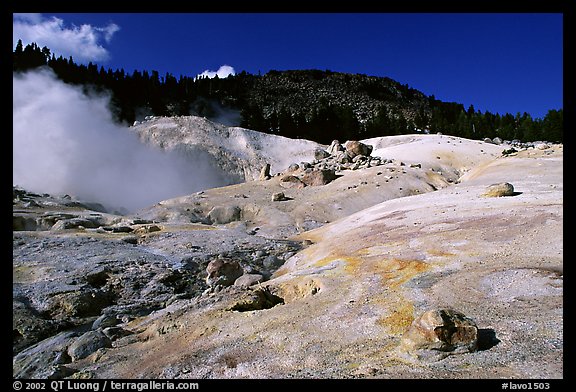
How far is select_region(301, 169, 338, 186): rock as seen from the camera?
3194cm

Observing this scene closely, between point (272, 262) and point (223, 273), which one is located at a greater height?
point (223, 273)

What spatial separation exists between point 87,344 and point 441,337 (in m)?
7.02

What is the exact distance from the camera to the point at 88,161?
43.8m

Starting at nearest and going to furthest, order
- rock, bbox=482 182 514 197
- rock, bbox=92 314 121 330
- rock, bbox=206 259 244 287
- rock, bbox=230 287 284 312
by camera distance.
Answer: rock, bbox=230 287 284 312, rock, bbox=92 314 121 330, rock, bbox=206 259 244 287, rock, bbox=482 182 514 197

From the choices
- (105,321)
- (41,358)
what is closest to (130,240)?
(105,321)

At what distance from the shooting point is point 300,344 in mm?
6086

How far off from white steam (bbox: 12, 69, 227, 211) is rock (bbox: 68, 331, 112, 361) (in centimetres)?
3094

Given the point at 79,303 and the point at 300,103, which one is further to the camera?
the point at 300,103

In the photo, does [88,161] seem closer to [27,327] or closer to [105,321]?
[27,327]

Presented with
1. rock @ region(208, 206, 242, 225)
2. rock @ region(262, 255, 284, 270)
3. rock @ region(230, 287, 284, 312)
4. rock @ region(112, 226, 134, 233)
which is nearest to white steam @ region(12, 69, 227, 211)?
rock @ region(208, 206, 242, 225)

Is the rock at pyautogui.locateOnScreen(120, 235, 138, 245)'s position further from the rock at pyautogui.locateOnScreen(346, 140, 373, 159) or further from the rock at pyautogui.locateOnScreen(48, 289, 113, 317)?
the rock at pyautogui.locateOnScreen(346, 140, 373, 159)

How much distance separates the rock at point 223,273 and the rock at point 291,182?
18.9 meters

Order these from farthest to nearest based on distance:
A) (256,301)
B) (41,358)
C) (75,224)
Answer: (75,224) → (256,301) → (41,358)

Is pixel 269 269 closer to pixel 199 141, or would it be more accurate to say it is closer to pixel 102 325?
pixel 102 325
